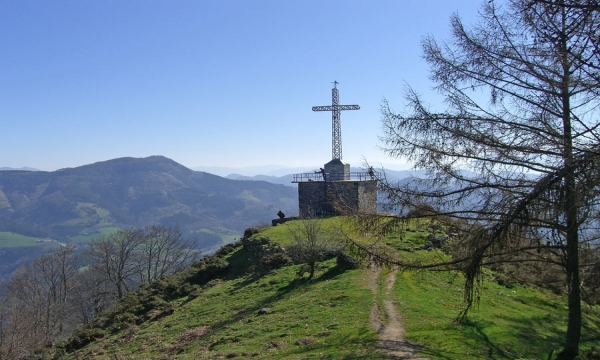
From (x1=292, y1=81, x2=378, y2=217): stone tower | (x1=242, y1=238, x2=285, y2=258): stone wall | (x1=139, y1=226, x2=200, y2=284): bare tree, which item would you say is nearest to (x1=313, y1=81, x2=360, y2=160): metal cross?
(x1=292, y1=81, x2=378, y2=217): stone tower

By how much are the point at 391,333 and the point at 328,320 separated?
3.02 m

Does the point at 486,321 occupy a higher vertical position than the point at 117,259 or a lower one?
higher

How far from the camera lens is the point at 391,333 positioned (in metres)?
13.6

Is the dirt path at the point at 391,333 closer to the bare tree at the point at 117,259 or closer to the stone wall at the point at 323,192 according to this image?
the stone wall at the point at 323,192

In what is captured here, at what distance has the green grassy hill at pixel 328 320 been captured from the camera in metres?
12.8

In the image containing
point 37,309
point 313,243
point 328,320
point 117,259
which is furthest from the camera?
point 117,259

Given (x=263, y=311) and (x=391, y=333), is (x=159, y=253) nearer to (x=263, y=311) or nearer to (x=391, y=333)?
(x=263, y=311)

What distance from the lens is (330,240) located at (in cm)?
2503

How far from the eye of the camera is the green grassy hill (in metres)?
12.8

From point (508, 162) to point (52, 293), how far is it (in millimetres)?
51824

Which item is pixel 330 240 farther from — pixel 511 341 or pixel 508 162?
pixel 508 162

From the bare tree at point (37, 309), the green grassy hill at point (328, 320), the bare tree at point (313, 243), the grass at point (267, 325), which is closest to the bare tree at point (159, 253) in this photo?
the bare tree at point (37, 309)

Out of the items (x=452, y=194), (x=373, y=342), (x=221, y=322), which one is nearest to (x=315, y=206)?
(x=221, y=322)

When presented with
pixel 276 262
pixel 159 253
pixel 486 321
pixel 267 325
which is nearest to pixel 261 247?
pixel 276 262
